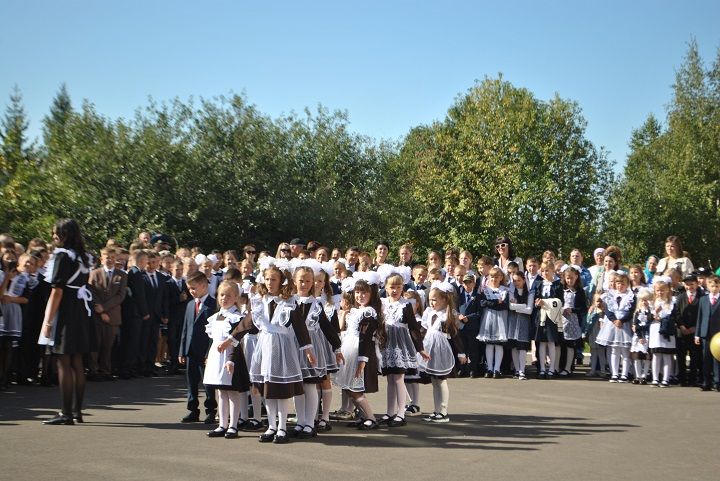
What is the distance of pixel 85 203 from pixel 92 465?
19.4 metres

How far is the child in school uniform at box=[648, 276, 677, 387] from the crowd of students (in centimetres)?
2

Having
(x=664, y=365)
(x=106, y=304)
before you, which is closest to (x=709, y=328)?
(x=664, y=365)

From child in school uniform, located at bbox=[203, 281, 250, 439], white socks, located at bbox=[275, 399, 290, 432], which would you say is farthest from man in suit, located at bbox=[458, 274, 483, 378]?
white socks, located at bbox=[275, 399, 290, 432]

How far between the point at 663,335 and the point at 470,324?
11.2 ft

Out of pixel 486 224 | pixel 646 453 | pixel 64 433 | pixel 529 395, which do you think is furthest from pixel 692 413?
pixel 486 224

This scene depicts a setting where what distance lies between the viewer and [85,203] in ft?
86.9

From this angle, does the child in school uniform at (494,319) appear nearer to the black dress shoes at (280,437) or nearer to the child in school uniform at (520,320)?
the child in school uniform at (520,320)

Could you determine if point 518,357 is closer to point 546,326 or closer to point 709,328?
point 546,326

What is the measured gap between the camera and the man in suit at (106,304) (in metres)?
14.9

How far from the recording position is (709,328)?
15312 millimetres

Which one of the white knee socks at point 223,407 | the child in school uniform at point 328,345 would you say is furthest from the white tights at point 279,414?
the child in school uniform at point 328,345

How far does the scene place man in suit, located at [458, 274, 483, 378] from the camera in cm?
1705

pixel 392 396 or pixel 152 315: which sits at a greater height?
pixel 152 315

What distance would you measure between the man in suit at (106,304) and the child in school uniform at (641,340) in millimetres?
8700
